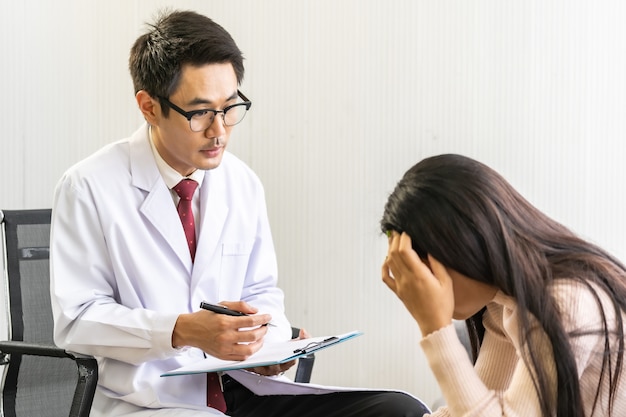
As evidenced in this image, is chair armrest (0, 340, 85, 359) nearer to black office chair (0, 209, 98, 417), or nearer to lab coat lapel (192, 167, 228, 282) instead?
black office chair (0, 209, 98, 417)

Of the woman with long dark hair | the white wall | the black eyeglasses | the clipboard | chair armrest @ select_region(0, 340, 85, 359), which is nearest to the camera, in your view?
the woman with long dark hair

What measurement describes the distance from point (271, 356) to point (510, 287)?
0.59 meters

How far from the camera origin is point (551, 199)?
107 inches

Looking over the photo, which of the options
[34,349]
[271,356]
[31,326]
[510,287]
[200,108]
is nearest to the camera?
[510,287]

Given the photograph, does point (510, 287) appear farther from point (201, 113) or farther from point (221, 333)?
point (201, 113)

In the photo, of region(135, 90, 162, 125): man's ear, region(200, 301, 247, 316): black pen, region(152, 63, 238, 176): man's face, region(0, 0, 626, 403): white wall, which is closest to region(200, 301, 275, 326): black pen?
region(200, 301, 247, 316): black pen

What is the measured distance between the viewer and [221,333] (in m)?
1.65

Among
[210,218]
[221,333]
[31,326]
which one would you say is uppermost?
[210,218]

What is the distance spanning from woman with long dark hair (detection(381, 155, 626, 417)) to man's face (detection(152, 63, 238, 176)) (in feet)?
2.26

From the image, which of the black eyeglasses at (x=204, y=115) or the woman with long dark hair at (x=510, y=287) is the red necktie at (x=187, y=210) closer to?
the black eyeglasses at (x=204, y=115)

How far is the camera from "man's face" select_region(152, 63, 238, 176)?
1.86 meters

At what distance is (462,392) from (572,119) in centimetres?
169

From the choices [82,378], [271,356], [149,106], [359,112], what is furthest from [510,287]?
[359,112]

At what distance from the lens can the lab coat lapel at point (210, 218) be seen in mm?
1888
